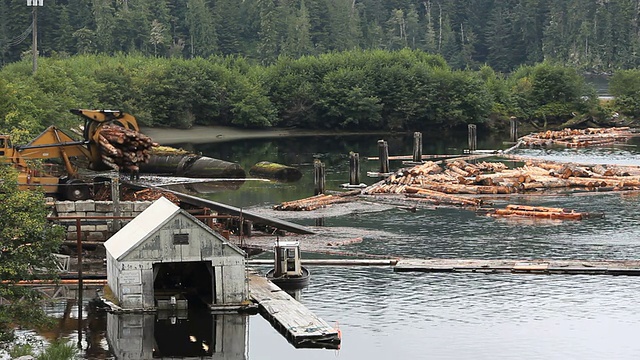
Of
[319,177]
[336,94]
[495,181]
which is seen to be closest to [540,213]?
[495,181]

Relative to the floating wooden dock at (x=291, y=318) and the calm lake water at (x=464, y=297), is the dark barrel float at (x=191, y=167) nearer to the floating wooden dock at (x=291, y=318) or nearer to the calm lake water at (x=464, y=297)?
the calm lake water at (x=464, y=297)

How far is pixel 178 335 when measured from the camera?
1692 inches

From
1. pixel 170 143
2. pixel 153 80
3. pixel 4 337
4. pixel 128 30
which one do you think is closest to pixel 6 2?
pixel 128 30

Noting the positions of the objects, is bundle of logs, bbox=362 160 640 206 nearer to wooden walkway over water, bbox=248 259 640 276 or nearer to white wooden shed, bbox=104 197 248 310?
wooden walkway over water, bbox=248 259 640 276

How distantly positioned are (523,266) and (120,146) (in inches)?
1098

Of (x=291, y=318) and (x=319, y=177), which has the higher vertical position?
(x=319, y=177)

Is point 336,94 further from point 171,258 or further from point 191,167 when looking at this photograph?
point 171,258

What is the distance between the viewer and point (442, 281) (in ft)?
170

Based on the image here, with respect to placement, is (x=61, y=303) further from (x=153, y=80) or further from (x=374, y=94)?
(x=374, y=94)

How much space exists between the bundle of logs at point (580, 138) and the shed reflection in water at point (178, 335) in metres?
80.0

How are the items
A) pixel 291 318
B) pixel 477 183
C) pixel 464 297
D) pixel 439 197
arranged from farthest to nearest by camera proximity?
pixel 477 183, pixel 439 197, pixel 464 297, pixel 291 318

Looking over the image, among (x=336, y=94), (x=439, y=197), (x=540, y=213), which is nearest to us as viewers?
(x=540, y=213)

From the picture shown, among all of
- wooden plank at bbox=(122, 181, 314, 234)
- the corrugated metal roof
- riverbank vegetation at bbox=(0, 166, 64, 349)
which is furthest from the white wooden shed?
wooden plank at bbox=(122, 181, 314, 234)

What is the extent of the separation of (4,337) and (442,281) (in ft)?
71.8
